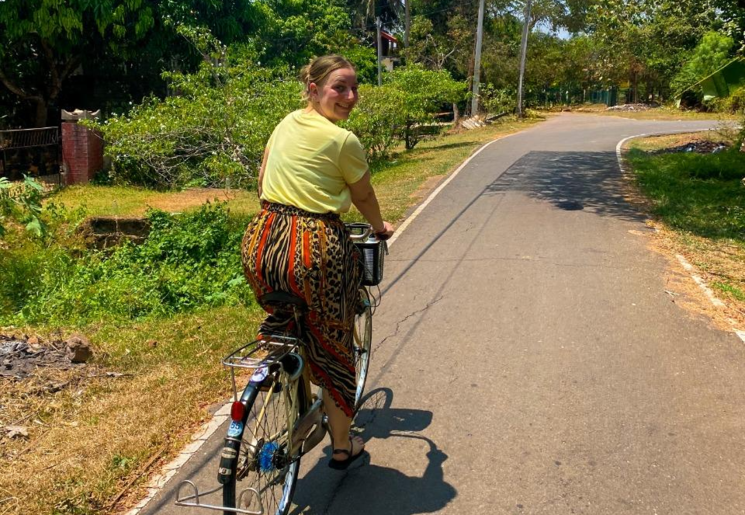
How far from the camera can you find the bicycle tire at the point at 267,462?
9.63ft

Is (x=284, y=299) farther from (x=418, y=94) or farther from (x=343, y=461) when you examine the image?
(x=418, y=94)

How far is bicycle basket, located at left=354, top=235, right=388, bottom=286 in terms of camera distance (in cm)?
371

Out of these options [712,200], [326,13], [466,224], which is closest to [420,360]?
[466,224]

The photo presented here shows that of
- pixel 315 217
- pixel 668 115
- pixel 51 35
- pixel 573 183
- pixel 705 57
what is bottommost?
pixel 573 183

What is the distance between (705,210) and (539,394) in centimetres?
789

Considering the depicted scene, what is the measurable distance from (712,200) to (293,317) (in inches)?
424

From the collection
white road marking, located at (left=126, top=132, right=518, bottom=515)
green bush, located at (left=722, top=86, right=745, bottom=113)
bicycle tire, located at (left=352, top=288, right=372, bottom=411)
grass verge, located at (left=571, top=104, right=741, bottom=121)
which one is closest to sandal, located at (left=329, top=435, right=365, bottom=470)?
bicycle tire, located at (left=352, top=288, right=372, bottom=411)

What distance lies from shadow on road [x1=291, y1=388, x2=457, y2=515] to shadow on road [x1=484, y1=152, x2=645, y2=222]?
7703 mm

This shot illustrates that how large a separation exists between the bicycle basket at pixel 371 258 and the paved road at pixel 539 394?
1.08m

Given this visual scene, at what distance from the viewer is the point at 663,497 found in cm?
354

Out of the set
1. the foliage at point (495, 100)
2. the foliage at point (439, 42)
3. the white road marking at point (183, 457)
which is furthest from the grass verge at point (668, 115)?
the white road marking at point (183, 457)

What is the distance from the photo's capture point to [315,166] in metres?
3.18

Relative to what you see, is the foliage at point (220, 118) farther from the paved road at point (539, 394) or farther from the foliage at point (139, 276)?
the paved road at point (539, 394)

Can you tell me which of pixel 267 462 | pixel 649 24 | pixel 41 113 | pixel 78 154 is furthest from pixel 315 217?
pixel 41 113
